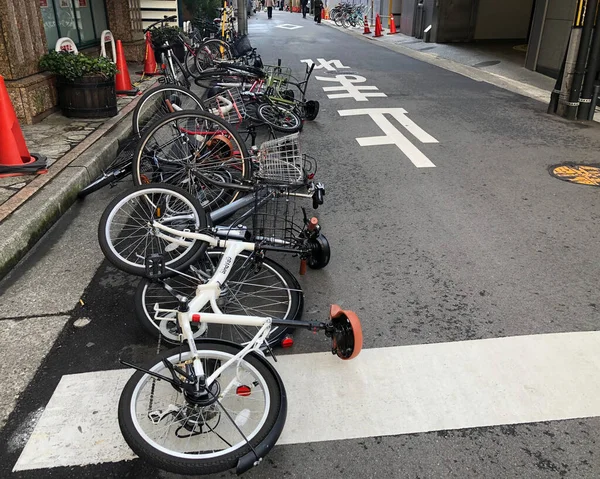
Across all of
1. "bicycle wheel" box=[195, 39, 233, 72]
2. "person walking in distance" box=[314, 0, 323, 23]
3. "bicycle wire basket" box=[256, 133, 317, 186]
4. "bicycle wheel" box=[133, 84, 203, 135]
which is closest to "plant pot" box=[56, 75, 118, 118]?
"bicycle wheel" box=[133, 84, 203, 135]

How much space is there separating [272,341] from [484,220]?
116 inches

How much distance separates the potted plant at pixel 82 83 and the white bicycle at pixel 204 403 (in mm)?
5854

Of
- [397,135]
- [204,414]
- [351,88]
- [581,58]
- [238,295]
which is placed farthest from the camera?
[351,88]

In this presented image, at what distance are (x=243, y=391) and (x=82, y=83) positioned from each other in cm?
639

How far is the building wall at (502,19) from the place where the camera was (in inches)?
814

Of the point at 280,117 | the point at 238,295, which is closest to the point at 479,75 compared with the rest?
the point at 280,117

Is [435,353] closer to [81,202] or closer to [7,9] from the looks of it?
[81,202]

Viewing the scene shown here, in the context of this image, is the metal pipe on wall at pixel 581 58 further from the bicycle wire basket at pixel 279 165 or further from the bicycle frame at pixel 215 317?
the bicycle frame at pixel 215 317

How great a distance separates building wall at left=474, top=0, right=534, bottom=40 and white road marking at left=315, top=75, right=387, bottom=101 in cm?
1045

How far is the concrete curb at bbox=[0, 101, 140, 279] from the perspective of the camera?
4219 millimetres

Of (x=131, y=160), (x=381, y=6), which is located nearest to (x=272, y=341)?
(x=131, y=160)

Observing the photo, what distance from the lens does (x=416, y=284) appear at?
4.06 meters

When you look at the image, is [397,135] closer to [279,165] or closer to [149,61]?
[279,165]

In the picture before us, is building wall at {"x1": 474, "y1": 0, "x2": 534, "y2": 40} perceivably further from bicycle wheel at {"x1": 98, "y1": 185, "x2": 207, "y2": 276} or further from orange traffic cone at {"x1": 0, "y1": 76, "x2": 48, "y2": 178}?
bicycle wheel at {"x1": 98, "y1": 185, "x2": 207, "y2": 276}
